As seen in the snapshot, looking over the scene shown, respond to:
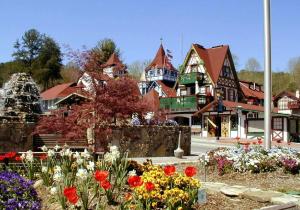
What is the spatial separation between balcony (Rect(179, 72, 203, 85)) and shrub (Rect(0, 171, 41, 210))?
46.8m

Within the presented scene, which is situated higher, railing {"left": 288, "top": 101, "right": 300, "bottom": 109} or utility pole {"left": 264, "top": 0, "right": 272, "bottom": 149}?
railing {"left": 288, "top": 101, "right": 300, "bottom": 109}

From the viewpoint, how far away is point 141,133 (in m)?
19.3

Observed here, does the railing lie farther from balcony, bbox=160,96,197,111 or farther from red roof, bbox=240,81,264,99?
balcony, bbox=160,96,197,111

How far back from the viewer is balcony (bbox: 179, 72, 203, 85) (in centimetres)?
5238

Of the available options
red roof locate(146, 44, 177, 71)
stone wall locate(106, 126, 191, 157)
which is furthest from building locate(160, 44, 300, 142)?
stone wall locate(106, 126, 191, 157)

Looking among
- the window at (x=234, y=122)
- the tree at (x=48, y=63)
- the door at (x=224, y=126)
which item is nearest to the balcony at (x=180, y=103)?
the door at (x=224, y=126)

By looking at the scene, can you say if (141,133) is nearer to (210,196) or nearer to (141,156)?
(141,156)

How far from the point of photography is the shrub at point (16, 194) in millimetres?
5566

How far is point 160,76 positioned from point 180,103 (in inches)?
395

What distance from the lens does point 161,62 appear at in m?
61.2

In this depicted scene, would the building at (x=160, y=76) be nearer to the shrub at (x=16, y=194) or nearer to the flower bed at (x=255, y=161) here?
the flower bed at (x=255, y=161)

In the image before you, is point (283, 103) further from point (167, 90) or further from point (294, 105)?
point (167, 90)

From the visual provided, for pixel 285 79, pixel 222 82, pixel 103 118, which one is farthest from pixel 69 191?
pixel 285 79

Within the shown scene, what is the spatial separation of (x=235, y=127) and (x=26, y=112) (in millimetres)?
28653
